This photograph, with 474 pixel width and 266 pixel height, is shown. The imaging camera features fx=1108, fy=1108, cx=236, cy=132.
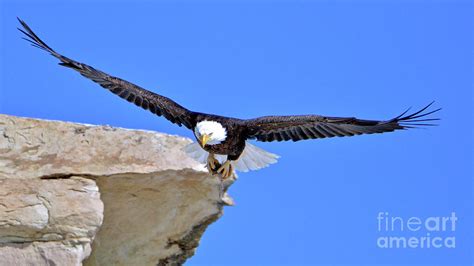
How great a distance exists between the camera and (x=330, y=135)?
7.71 meters

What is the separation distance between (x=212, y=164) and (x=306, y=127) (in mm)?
723

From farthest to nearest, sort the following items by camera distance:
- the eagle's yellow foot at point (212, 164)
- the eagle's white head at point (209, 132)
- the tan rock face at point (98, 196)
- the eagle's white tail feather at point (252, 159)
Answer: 1. the eagle's white tail feather at point (252, 159)
2. the eagle's yellow foot at point (212, 164)
3. the eagle's white head at point (209, 132)
4. the tan rock face at point (98, 196)

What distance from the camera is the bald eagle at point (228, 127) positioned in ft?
24.7

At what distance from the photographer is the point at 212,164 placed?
7891 millimetres

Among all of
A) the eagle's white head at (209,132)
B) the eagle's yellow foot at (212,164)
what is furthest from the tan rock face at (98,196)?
the eagle's white head at (209,132)

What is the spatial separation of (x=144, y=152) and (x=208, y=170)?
500 mm

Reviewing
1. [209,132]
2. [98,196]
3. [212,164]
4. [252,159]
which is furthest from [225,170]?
[98,196]

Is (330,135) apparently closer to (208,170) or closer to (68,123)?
(208,170)

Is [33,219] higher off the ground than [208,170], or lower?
lower

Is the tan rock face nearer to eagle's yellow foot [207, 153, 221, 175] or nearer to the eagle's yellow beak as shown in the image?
eagle's yellow foot [207, 153, 221, 175]

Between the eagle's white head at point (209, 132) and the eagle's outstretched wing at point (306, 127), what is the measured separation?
0.25 meters

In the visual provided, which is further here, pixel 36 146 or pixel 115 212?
pixel 115 212

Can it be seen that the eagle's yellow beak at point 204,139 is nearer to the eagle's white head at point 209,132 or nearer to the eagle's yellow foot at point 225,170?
the eagle's white head at point 209,132

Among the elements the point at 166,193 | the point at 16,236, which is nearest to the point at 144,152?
the point at 166,193
